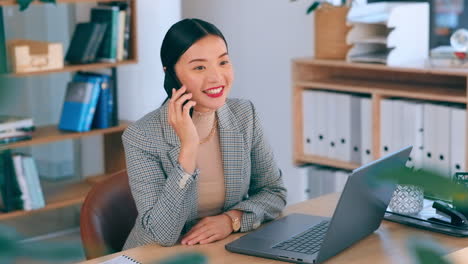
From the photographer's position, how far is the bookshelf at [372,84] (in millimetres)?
3219

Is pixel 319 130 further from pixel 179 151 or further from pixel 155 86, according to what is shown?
pixel 179 151

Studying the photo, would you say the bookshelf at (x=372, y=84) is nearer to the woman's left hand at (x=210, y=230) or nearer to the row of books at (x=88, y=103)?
the row of books at (x=88, y=103)

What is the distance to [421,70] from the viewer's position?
3.14 metres

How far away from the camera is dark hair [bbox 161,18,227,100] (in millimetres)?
1807

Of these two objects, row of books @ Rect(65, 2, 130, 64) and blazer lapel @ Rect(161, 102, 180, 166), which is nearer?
blazer lapel @ Rect(161, 102, 180, 166)

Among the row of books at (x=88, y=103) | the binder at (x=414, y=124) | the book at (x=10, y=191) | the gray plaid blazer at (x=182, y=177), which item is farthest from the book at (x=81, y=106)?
the gray plaid blazer at (x=182, y=177)

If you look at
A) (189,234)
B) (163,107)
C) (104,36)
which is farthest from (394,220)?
(104,36)

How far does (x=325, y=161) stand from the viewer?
3.65 m

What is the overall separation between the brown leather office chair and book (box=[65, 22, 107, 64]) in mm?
1932

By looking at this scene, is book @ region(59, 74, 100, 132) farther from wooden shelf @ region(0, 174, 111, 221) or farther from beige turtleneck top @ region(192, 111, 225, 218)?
beige turtleneck top @ region(192, 111, 225, 218)

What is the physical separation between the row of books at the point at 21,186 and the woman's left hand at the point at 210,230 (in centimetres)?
205

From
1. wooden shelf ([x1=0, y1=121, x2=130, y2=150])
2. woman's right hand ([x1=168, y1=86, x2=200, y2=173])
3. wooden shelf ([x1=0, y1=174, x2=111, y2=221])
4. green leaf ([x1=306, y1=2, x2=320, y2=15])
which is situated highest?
green leaf ([x1=306, y1=2, x2=320, y2=15])

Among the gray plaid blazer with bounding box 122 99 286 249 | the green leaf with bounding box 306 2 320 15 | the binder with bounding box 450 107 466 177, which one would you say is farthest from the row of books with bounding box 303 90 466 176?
the gray plaid blazer with bounding box 122 99 286 249

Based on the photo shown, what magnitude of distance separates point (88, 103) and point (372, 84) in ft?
4.81
